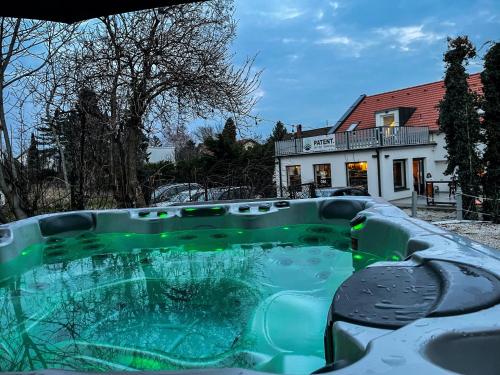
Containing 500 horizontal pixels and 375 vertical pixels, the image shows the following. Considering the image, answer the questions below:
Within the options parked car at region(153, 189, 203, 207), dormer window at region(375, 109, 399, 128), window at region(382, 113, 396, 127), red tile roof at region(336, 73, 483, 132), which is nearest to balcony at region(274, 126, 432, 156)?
red tile roof at region(336, 73, 483, 132)

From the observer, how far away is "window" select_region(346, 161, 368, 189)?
48.0 ft

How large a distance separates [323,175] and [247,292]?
14059 millimetres

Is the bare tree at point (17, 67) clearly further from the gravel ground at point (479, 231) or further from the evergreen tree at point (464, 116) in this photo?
the evergreen tree at point (464, 116)

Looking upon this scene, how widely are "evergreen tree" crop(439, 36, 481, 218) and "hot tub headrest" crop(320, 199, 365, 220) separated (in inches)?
267

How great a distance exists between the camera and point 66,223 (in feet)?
13.3

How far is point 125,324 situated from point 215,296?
22.8 inches

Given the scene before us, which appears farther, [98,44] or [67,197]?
[98,44]

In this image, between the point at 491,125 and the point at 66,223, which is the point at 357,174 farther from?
the point at 66,223

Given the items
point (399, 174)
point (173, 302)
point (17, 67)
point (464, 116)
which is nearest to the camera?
point (173, 302)

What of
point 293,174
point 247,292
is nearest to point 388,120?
point 293,174

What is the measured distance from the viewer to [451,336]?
0.90 meters

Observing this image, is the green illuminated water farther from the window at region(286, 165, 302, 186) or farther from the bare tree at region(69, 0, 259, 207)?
the window at region(286, 165, 302, 186)

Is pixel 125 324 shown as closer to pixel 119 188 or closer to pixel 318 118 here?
pixel 119 188

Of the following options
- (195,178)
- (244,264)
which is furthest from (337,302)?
(195,178)
